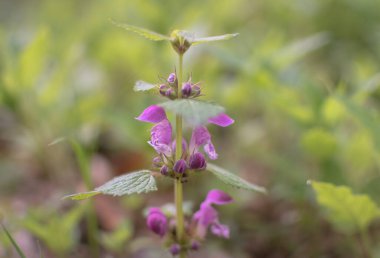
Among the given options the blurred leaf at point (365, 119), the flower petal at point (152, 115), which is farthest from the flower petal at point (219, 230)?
the blurred leaf at point (365, 119)

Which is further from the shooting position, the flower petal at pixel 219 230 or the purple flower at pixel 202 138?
the flower petal at pixel 219 230

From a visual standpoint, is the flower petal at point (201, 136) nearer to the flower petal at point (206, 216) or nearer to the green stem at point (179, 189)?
the green stem at point (179, 189)

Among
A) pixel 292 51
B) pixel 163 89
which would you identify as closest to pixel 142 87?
pixel 163 89

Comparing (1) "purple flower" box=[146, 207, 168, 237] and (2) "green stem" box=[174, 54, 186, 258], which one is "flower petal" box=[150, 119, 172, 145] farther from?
(1) "purple flower" box=[146, 207, 168, 237]

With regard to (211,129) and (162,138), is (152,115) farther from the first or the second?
(211,129)

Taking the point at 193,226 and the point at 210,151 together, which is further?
the point at 193,226

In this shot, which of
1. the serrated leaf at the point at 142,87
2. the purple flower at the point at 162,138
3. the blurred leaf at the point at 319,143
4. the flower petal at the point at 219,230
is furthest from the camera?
the blurred leaf at the point at 319,143
